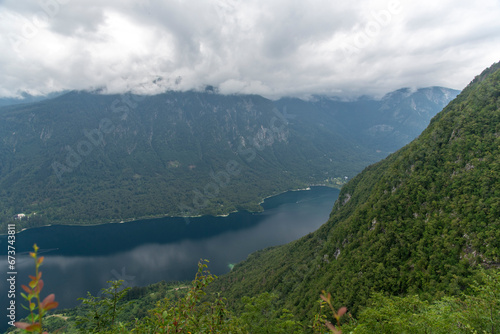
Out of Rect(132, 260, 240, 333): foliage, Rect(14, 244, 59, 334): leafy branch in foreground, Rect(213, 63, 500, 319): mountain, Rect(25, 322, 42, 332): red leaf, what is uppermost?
Rect(14, 244, 59, 334): leafy branch in foreground

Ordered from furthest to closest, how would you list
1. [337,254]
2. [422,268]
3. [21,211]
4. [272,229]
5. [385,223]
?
[21,211], [272,229], [337,254], [385,223], [422,268]

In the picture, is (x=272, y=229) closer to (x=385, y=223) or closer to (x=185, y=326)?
(x=385, y=223)

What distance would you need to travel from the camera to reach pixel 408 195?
118ft

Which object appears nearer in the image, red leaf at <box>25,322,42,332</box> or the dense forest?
red leaf at <box>25,322,42,332</box>

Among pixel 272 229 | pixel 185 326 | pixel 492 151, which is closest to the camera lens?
pixel 185 326

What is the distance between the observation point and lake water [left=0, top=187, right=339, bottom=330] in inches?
3477

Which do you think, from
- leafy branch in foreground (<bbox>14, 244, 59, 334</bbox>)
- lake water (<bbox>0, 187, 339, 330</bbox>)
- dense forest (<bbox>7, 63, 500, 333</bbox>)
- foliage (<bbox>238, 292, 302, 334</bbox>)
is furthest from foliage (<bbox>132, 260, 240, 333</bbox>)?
lake water (<bbox>0, 187, 339, 330</bbox>)

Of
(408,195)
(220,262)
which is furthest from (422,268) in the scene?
(220,262)

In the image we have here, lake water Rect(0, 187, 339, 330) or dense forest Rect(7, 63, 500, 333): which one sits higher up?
dense forest Rect(7, 63, 500, 333)

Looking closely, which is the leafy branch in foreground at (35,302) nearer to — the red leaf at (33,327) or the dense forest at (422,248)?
the red leaf at (33,327)

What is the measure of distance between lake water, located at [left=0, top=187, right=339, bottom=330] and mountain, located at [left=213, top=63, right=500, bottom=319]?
203ft

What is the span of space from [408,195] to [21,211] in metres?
214

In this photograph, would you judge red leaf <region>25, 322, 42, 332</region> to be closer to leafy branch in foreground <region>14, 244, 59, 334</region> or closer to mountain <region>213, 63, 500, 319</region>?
leafy branch in foreground <region>14, 244, 59, 334</region>

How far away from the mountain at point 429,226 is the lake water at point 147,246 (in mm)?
61778
